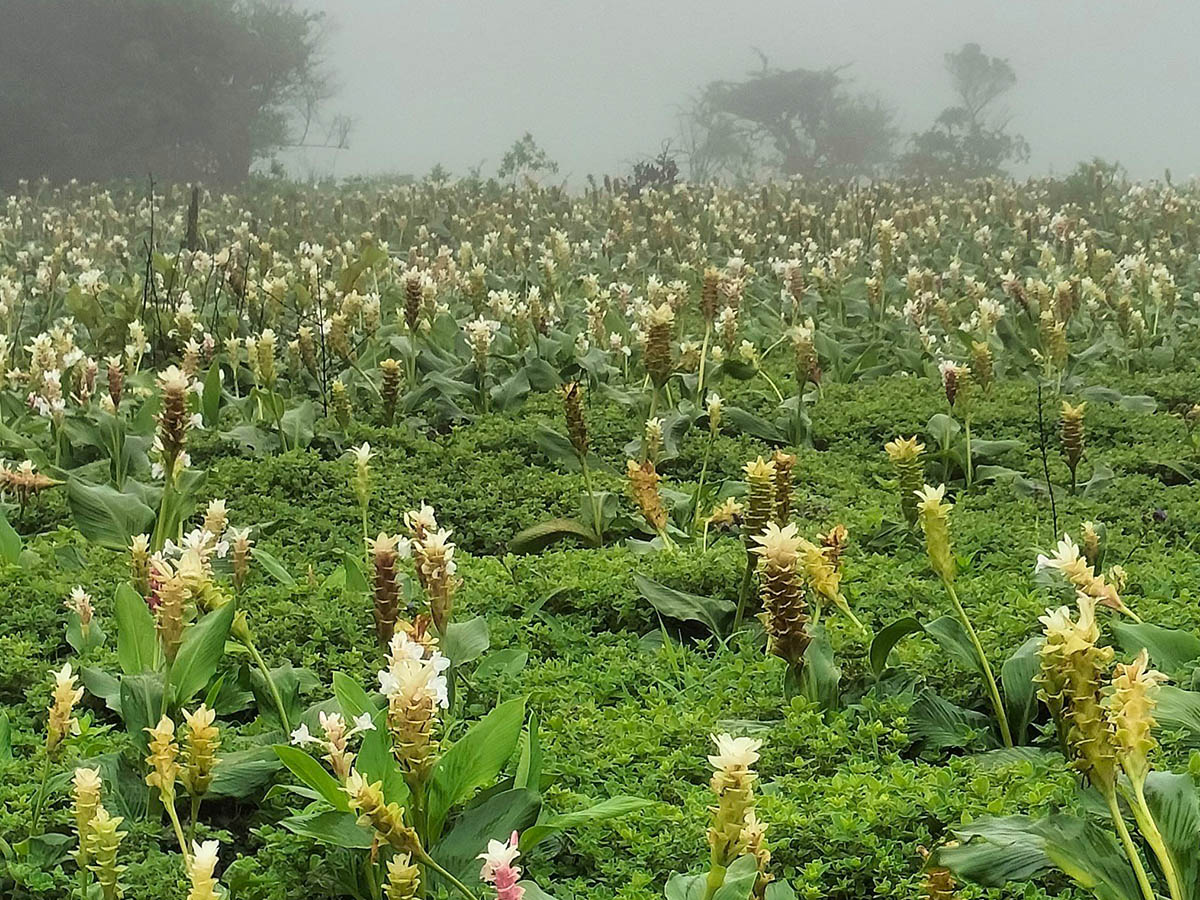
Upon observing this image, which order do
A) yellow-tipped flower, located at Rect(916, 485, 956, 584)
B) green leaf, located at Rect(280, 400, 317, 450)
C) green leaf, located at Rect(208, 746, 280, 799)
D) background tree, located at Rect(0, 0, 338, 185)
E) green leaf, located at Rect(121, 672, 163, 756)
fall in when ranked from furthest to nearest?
background tree, located at Rect(0, 0, 338, 185) < green leaf, located at Rect(280, 400, 317, 450) < green leaf, located at Rect(121, 672, 163, 756) < green leaf, located at Rect(208, 746, 280, 799) < yellow-tipped flower, located at Rect(916, 485, 956, 584)

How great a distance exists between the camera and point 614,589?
6.43ft

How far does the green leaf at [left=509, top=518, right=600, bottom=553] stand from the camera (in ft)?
7.80

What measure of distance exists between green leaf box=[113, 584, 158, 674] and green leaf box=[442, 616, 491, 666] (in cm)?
36

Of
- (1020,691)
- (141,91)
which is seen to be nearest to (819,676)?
(1020,691)

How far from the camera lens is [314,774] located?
108 centimetres

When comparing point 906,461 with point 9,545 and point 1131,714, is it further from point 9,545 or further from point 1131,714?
point 9,545

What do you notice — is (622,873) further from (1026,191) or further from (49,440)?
(1026,191)

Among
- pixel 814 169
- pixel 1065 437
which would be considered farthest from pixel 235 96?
pixel 1065 437

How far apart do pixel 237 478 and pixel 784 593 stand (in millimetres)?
1749

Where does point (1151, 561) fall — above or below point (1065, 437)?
below

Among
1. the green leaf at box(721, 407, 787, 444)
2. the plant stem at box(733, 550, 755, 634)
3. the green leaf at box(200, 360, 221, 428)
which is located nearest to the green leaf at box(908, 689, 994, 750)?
the plant stem at box(733, 550, 755, 634)

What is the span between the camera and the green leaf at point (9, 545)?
221 cm

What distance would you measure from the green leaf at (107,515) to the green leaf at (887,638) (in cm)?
144

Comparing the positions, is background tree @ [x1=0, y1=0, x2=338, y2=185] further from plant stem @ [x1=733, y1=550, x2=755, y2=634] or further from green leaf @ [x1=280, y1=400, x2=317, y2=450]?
plant stem @ [x1=733, y1=550, x2=755, y2=634]
